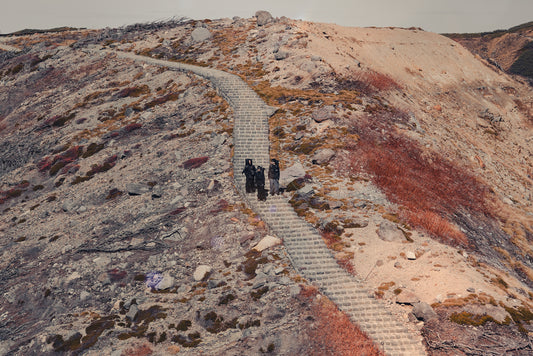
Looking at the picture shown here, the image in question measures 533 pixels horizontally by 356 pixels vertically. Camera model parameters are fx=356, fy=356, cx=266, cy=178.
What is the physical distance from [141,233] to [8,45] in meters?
78.8

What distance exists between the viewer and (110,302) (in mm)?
18688

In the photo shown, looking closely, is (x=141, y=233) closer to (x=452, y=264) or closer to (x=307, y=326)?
(x=307, y=326)

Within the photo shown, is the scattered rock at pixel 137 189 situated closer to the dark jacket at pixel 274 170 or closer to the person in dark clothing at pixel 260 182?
the person in dark clothing at pixel 260 182

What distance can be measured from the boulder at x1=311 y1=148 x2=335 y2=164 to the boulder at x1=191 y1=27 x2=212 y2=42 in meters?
42.3

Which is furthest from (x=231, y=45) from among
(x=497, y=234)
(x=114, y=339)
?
(x=114, y=339)

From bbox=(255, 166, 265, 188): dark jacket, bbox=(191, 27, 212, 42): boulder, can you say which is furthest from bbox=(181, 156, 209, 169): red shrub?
bbox=(191, 27, 212, 42): boulder

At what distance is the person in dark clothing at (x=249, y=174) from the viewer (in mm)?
23547

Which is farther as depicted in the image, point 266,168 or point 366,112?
point 366,112

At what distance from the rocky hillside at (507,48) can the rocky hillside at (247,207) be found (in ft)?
184

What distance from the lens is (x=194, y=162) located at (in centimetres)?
2967

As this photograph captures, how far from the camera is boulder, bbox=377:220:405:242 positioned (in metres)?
20.2

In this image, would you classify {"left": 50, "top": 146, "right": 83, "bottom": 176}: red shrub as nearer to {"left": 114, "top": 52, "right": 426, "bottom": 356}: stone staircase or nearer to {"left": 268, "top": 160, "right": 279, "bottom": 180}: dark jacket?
{"left": 114, "top": 52, "right": 426, "bottom": 356}: stone staircase

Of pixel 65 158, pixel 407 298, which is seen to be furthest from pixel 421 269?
pixel 65 158

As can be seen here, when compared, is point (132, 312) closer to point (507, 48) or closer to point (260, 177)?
point (260, 177)
